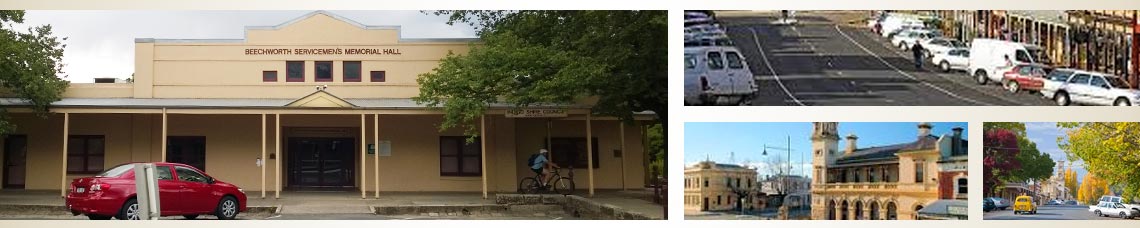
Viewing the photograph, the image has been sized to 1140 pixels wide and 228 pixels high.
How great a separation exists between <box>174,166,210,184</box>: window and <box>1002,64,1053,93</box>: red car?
434 inches

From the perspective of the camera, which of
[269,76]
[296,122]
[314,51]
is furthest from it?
[296,122]

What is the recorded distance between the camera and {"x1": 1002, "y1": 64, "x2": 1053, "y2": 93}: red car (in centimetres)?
2109

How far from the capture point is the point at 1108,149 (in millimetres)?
20922

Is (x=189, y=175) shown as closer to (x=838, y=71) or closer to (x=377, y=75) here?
(x=377, y=75)

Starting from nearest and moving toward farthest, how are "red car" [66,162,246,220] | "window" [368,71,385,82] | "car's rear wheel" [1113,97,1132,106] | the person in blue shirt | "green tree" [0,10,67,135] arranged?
"red car" [66,162,246,220], "car's rear wheel" [1113,97,1132,106], "green tree" [0,10,67,135], the person in blue shirt, "window" [368,71,385,82]

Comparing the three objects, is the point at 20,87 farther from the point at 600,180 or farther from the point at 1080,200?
the point at 1080,200

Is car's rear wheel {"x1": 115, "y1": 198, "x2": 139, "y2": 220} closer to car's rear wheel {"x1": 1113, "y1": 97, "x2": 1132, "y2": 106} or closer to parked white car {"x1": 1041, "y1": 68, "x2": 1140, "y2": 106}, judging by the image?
parked white car {"x1": 1041, "y1": 68, "x2": 1140, "y2": 106}

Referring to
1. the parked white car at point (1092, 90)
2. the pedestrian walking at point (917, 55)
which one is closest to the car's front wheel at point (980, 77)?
the pedestrian walking at point (917, 55)

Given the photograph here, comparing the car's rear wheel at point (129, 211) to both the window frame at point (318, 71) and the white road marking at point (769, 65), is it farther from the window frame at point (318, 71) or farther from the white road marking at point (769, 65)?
the white road marking at point (769, 65)

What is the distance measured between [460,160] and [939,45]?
975cm

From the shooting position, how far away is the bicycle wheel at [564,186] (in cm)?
2631

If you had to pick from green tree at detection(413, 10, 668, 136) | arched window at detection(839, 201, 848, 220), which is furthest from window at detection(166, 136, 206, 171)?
arched window at detection(839, 201, 848, 220)

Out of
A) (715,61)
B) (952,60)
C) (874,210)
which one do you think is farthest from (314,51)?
(952,60)

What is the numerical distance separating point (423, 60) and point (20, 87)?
6560mm
